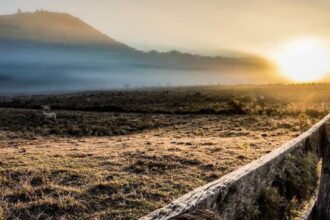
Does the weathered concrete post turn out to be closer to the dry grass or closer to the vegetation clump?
the vegetation clump

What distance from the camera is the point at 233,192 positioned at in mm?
6004

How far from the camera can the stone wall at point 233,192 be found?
3.93 meters

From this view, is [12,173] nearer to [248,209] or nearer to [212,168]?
[212,168]

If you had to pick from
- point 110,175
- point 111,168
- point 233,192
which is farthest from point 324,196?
point 111,168

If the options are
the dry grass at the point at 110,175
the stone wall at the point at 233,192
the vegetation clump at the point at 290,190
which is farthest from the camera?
the dry grass at the point at 110,175

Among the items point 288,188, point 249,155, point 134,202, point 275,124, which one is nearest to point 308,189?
point 288,188

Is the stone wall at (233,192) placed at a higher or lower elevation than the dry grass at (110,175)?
higher

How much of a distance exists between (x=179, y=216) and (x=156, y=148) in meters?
16.9

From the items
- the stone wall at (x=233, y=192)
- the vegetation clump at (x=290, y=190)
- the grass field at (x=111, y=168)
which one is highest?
the stone wall at (x=233, y=192)

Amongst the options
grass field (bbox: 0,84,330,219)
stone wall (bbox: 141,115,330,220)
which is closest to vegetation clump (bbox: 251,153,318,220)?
stone wall (bbox: 141,115,330,220)

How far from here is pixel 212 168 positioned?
15.4 meters

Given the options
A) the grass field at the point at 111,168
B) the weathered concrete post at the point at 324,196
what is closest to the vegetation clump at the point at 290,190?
the weathered concrete post at the point at 324,196

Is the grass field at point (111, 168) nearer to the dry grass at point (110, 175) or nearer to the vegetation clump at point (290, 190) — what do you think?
the dry grass at point (110, 175)

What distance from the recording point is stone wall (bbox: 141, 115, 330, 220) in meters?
3.93
